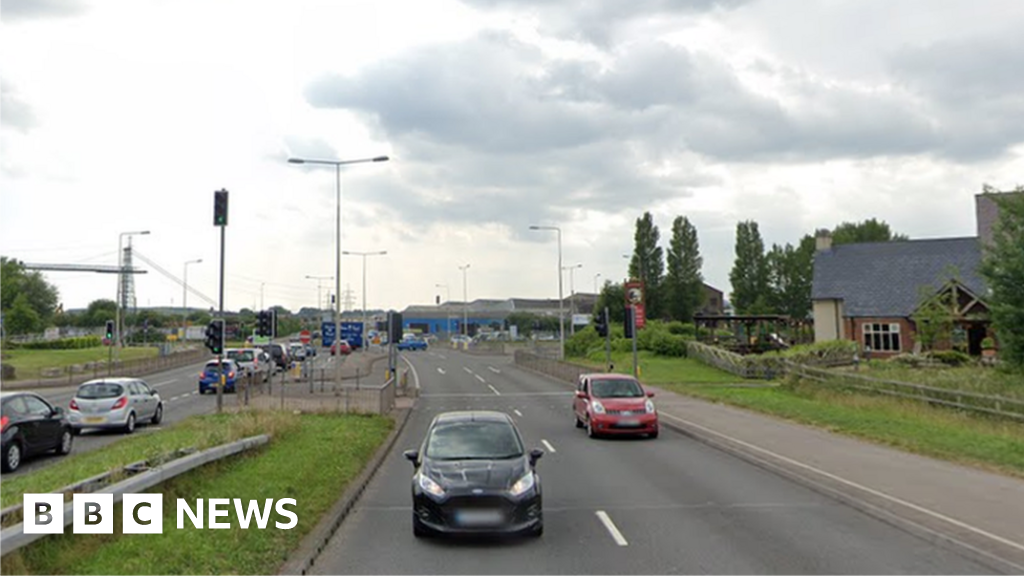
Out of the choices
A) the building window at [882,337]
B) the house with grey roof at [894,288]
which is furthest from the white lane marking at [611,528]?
the building window at [882,337]

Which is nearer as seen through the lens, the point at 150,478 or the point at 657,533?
the point at 150,478

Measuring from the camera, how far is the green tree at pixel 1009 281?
2853cm

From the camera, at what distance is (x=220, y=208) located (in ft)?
71.1

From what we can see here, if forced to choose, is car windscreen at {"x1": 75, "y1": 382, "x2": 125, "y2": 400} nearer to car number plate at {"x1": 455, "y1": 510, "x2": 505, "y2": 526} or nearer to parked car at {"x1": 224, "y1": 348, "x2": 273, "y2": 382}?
parked car at {"x1": 224, "y1": 348, "x2": 273, "y2": 382}

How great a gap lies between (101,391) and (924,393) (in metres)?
25.2

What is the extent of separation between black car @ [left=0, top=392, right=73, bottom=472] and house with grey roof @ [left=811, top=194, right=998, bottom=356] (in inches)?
1936

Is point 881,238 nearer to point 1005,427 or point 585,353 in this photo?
point 585,353

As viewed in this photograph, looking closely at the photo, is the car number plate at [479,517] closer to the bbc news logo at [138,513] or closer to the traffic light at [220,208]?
the bbc news logo at [138,513]

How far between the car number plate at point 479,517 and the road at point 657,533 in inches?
11.2

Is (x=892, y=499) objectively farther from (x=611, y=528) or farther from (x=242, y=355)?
(x=242, y=355)

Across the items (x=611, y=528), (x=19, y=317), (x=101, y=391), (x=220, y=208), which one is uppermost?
(x=220, y=208)

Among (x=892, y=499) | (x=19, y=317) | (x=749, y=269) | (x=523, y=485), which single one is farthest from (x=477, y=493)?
(x=749, y=269)

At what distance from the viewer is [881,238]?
4102 inches

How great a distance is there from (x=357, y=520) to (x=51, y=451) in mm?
11091
